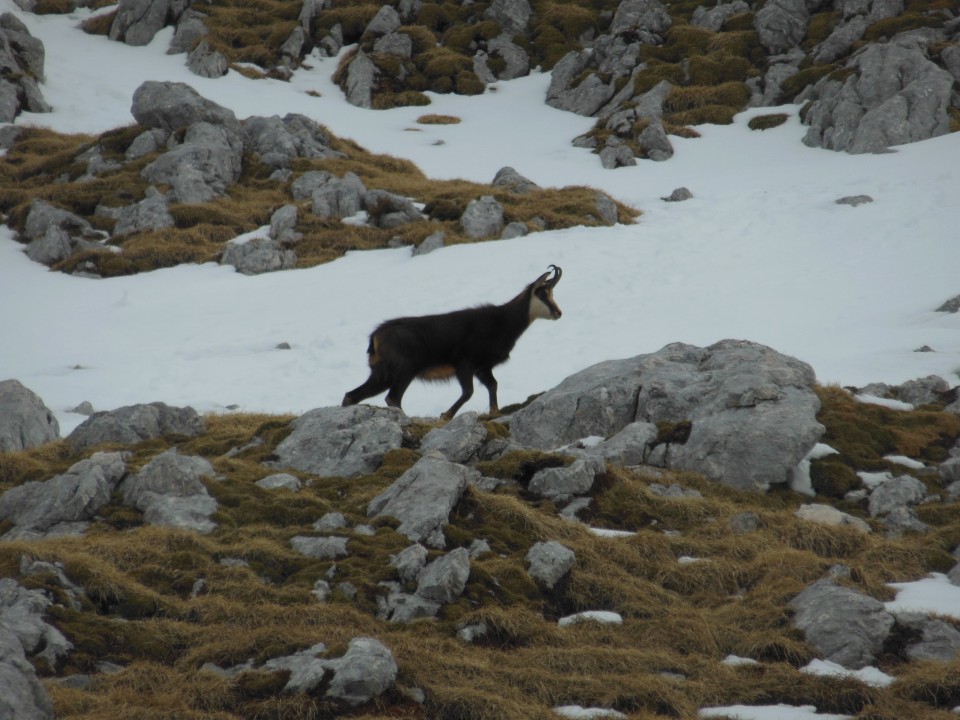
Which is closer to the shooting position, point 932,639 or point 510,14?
point 932,639

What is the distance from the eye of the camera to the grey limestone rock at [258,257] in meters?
32.5

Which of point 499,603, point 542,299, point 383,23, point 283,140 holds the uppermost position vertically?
point 383,23

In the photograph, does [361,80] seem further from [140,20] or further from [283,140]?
[283,140]

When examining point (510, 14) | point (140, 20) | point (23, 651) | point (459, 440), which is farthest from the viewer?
point (510, 14)

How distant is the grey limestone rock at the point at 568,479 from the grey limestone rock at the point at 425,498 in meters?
1.40

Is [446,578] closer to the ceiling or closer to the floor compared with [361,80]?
closer to the ceiling

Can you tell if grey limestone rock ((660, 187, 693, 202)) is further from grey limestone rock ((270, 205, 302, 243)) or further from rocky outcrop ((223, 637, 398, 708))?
rocky outcrop ((223, 637, 398, 708))

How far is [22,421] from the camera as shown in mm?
14883

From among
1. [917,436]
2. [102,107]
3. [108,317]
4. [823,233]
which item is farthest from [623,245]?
[102,107]

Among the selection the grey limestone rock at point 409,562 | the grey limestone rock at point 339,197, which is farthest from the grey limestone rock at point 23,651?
the grey limestone rock at point 339,197

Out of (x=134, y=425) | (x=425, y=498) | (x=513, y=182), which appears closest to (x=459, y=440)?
(x=425, y=498)

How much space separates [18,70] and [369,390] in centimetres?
4802

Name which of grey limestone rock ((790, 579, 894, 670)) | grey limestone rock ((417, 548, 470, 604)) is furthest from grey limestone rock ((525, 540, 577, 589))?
grey limestone rock ((790, 579, 894, 670))

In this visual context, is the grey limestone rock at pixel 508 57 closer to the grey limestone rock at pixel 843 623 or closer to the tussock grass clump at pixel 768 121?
the tussock grass clump at pixel 768 121
